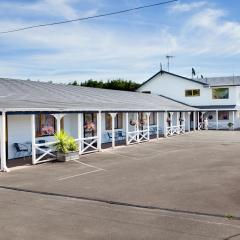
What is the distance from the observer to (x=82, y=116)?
76.8ft

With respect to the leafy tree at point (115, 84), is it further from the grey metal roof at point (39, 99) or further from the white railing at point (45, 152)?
the white railing at point (45, 152)

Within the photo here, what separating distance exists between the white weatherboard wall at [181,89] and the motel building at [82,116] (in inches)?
4.3

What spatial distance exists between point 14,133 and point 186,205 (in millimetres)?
11139

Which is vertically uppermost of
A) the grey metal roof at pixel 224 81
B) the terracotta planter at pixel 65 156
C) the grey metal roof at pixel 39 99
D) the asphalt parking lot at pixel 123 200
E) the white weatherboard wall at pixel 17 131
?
the grey metal roof at pixel 224 81

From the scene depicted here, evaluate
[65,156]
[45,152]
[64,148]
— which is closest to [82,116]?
[64,148]

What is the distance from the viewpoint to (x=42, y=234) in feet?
23.7

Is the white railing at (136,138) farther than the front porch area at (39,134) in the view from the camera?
Yes

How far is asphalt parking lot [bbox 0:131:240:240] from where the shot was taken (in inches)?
292

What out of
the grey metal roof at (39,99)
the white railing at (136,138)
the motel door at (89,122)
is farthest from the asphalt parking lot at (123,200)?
the white railing at (136,138)

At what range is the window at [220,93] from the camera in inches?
1742

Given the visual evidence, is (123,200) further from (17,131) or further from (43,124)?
(43,124)

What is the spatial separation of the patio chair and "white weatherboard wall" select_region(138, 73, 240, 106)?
96.2ft

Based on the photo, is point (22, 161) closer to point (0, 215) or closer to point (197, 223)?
point (0, 215)

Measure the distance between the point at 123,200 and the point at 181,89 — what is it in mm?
37010
